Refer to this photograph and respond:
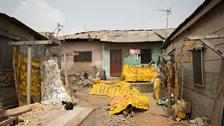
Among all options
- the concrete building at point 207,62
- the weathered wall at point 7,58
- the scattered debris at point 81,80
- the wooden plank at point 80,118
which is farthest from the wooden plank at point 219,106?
the scattered debris at point 81,80

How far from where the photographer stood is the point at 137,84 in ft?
40.5

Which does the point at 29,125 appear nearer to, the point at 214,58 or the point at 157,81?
the point at 214,58

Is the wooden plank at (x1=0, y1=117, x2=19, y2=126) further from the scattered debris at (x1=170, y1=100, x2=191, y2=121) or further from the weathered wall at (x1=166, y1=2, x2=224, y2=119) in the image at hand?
the scattered debris at (x1=170, y1=100, x2=191, y2=121)

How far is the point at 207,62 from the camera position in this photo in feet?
16.9

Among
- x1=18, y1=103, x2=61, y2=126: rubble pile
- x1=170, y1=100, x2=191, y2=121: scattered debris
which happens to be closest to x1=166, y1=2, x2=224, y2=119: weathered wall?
x1=170, y1=100, x2=191, y2=121: scattered debris

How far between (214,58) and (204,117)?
163 cm

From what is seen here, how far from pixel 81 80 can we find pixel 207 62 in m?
10.9

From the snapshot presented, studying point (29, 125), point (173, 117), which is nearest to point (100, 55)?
point (173, 117)

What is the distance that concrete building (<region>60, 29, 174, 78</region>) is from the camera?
16062mm

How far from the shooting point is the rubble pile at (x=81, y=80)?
1396 cm

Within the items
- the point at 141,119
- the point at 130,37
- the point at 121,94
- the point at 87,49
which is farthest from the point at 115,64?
the point at 141,119

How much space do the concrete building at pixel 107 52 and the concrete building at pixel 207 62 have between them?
9.00 meters

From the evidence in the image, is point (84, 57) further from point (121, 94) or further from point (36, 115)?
point (36, 115)

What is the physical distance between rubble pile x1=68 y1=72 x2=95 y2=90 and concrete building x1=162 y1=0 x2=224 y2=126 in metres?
8.28
